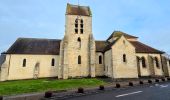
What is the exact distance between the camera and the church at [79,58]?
32281 mm

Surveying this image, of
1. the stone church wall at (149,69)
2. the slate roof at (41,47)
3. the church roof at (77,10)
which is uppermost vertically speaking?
the church roof at (77,10)

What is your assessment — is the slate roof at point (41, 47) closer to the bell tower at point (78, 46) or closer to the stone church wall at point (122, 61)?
the stone church wall at point (122, 61)

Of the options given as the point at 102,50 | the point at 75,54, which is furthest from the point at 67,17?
the point at 102,50

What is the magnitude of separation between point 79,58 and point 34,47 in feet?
37.3

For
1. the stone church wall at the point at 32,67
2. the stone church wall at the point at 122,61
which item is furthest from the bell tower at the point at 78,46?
the stone church wall at the point at 122,61

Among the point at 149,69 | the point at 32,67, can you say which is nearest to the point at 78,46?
the point at 32,67

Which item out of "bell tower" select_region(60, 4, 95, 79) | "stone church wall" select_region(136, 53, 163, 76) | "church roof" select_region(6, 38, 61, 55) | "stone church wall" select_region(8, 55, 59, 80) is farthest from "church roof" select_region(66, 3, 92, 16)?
"stone church wall" select_region(136, 53, 163, 76)

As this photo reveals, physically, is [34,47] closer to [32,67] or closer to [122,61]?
[32,67]

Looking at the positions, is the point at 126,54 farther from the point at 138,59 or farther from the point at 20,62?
the point at 20,62

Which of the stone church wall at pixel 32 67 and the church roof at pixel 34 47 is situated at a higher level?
the church roof at pixel 34 47

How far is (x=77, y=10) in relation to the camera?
3947cm

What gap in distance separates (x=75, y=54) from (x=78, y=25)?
293 inches

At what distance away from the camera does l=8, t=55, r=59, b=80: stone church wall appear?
33591 mm

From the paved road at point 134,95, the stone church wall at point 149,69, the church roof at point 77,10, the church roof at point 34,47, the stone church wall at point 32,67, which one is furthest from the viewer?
the church roof at point 77,10
